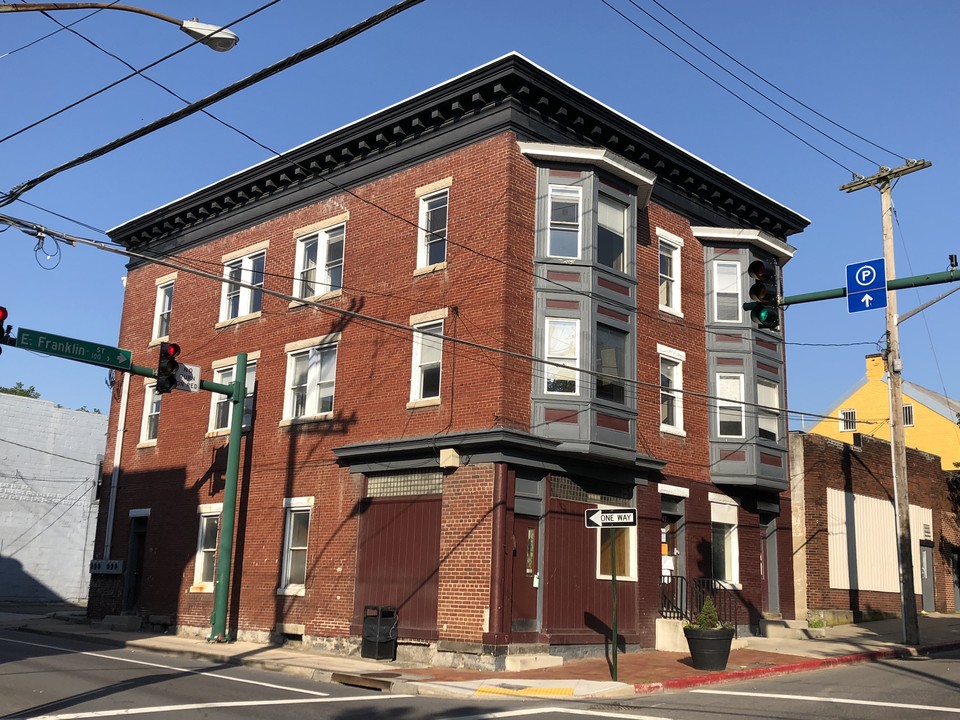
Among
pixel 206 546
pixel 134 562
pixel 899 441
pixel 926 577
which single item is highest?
pixel 899 441

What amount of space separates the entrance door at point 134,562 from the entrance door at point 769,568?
60.6ft

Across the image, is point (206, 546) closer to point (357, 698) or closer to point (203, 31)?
point (357, 698)

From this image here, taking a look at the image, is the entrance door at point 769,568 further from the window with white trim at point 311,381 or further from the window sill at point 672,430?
the window with white trim at point 311,381

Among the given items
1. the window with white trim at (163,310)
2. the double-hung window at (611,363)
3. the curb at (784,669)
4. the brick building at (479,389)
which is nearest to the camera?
the curb at (784,669)

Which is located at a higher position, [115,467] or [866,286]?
[866,286]

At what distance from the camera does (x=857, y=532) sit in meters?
30.0

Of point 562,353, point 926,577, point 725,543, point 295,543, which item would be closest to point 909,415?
point 926,577

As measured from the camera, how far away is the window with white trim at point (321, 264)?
24797 mm

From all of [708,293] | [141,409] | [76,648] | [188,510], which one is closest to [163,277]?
[141,409]

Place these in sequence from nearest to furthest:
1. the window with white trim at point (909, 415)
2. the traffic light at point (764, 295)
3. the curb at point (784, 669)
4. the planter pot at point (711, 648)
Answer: the traffic light at point (764, 295), the curb at point (784, 669), the planter pot at point (711, 648), the window with white trim at point (909, 415)

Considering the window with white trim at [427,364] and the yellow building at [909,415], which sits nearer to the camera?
the window with white trim at [427,364]

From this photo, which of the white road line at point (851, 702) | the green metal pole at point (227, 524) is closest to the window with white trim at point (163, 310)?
the green metal pole at point (227, 524)

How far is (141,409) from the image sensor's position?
3031 cm

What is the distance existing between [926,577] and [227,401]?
26.0m
